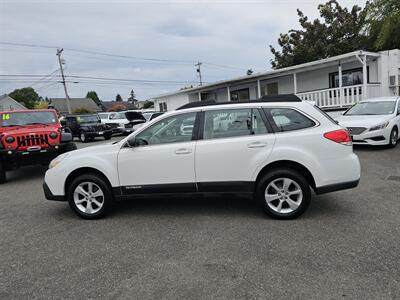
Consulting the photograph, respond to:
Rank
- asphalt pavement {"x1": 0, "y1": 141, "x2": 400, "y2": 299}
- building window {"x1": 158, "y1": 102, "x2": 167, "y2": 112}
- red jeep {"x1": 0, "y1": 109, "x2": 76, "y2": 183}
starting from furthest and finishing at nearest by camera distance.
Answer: building window {"x1": 158, "y1": 102, "x2": 167, "y2": 112}
red jeep {"x1": 0, "y1": 109, "x2": 76, "y2": 183}
asphalt pavement {"x1": 0, "y1": 141, "x2": 400, "y2": 299}

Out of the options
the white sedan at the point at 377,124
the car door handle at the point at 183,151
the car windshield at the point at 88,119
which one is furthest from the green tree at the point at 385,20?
the car windshield at the point at 88,119

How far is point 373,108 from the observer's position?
33.3ft

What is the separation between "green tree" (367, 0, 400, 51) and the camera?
13.8 metres

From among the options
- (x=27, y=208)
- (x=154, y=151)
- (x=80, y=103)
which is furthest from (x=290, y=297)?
(x=80, y=103)

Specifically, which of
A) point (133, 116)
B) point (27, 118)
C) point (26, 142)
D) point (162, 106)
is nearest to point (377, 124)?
point (26, 142)

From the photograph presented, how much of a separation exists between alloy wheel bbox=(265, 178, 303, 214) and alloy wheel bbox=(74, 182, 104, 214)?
8.18 ft

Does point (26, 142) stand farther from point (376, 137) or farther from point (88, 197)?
point (376, 137)

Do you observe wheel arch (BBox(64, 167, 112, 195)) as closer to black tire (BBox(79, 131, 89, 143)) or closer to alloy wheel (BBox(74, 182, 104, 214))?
alloy wheel (BBox(74, 182, 104, 214))

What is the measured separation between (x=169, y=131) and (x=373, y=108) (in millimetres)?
8427

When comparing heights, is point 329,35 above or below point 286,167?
above

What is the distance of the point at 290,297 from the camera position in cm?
263

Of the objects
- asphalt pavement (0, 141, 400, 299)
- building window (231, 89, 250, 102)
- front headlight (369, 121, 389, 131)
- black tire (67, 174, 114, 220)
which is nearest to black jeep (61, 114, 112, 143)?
building window (231, 89, 250, 102)

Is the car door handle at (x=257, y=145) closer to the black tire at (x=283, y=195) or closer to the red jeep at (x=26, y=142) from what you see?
the black tire at (x=283, y=195)

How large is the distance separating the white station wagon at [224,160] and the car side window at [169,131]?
0.01 meters
